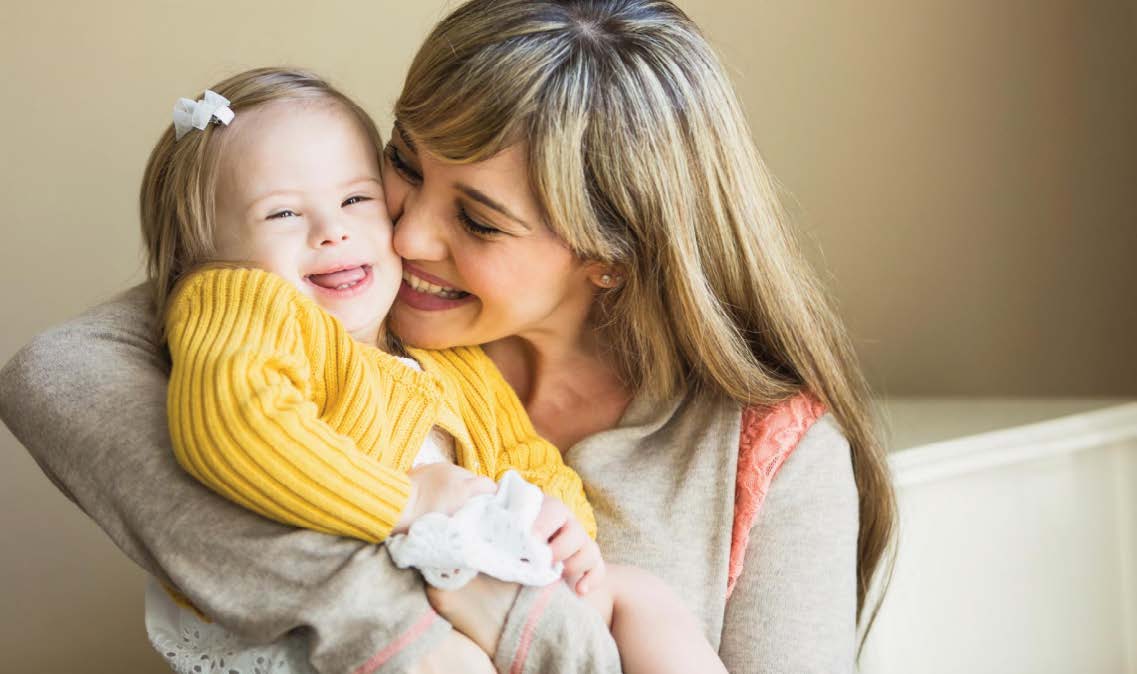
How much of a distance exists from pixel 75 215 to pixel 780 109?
4.96 feet

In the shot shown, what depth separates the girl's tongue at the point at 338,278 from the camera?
170 cm

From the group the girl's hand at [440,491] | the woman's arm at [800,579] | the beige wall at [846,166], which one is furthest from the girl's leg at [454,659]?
the beige wall at [846,166]

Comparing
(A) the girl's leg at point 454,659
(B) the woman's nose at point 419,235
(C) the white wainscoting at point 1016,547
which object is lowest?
(C) the white wainscoting at point 1016,547

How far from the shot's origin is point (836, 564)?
1.77 metres

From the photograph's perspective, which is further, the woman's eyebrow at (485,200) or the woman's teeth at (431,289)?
the woman's teeth at (431,289)

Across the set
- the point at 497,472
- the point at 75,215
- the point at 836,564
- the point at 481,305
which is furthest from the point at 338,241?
the point at 75,215

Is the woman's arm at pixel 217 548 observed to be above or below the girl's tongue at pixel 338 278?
below

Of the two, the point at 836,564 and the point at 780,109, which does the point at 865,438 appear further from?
the point at 780,109

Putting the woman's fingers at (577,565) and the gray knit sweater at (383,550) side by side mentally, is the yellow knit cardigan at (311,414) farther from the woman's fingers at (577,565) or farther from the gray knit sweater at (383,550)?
the woman's fingers at (577,565)

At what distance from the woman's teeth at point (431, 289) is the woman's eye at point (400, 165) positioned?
0.43 feet

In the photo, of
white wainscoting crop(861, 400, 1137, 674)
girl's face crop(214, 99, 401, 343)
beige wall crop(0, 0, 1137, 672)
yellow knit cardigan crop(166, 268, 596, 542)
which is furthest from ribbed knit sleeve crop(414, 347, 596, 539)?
beige wall crop(0, 0, 1137, 672)

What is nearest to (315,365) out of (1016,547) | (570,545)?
(570,545)

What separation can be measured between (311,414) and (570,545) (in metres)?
0.31

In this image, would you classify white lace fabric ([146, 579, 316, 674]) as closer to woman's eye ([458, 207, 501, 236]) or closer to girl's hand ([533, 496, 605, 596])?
girl's hand ([533, 496, 605, 596])
